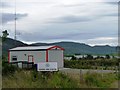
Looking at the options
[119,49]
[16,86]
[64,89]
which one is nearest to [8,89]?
[16,86]

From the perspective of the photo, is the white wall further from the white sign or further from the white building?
the white sign

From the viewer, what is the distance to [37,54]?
3559 centimetres

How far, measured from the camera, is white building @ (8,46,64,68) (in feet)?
115

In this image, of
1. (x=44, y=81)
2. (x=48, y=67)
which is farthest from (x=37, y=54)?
(x=44, y=81)

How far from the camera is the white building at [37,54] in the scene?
34.9 metres

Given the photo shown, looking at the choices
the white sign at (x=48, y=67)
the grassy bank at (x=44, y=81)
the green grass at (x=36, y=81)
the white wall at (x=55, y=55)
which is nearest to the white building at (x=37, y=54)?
the white wall at (x=55, y=55)

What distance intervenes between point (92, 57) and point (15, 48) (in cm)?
1346

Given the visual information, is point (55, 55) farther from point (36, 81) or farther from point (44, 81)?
point (44, 81)

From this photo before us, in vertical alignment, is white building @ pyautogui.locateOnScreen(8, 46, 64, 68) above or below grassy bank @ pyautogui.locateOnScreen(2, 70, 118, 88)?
above

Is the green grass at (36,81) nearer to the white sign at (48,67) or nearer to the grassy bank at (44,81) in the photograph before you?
the grassy bank at (44,81)

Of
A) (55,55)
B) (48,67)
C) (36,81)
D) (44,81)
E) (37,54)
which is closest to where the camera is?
(44,81)

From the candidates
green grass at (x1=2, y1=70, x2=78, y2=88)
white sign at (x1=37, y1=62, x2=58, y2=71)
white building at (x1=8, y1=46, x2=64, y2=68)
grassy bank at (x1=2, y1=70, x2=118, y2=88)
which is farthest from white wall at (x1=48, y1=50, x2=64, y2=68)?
green grass at (x1=2, y1=70, x2=78, y2=88)

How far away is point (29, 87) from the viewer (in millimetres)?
12344

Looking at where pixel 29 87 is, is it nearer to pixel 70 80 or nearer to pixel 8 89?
pixel 8 89
